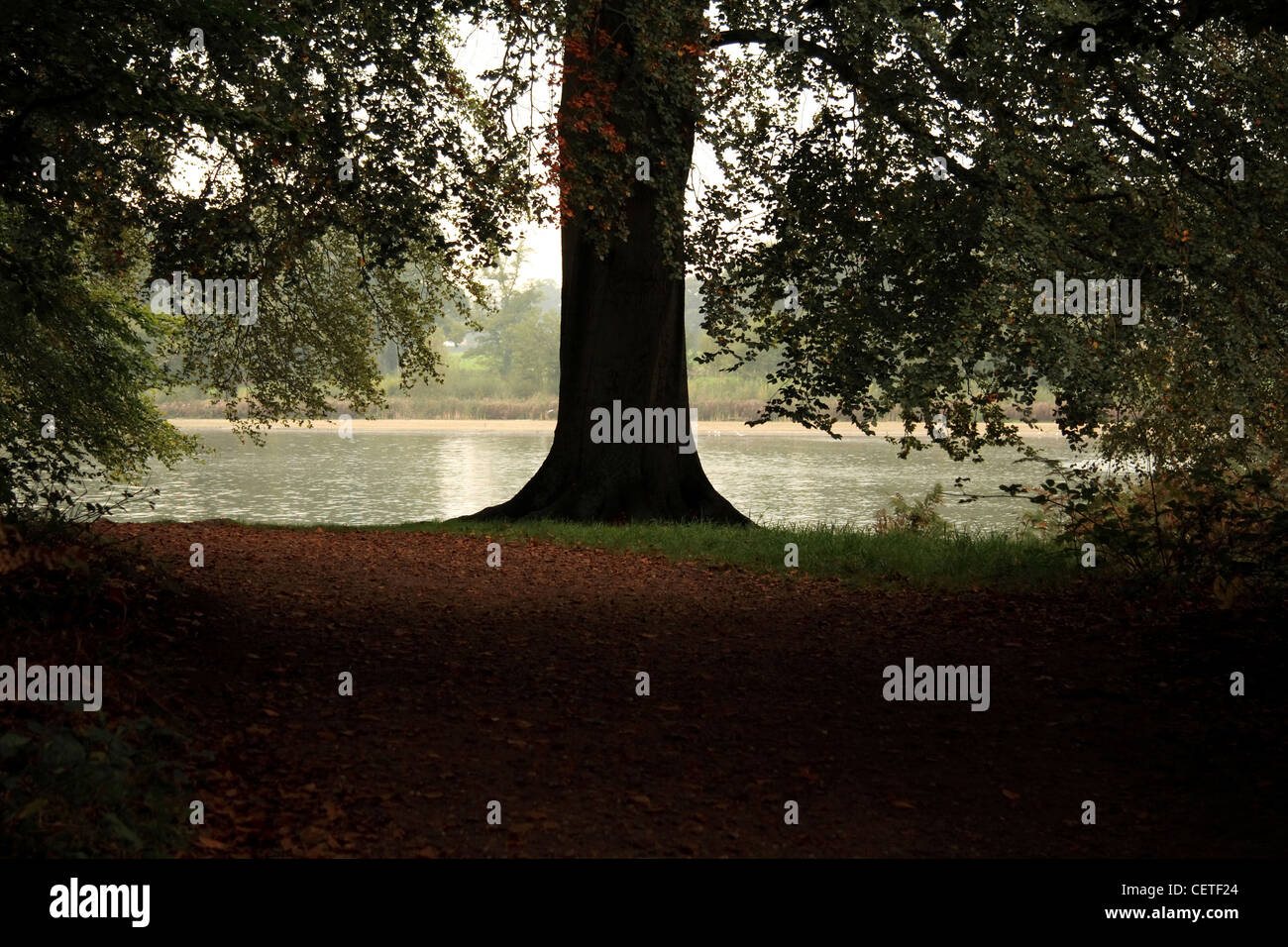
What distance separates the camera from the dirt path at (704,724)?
581 centimetres

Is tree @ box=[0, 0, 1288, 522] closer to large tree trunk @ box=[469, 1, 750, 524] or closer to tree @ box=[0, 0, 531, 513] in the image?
tree @ box=[0, 0, 531, 513]

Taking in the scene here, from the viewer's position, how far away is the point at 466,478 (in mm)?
34188

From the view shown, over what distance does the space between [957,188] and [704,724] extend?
777 centimetres

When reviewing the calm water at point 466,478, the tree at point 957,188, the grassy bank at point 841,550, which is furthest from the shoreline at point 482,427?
the tree at point 957,188

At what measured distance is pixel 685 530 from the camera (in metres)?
16.1

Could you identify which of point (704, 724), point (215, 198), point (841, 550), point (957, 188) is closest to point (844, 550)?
point (841, 550)

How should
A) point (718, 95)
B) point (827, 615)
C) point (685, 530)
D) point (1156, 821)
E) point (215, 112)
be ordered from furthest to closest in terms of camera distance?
point (685, 530) < point (718, 95) < point (827, 615) < point (215, 112) < point (1156, 821)

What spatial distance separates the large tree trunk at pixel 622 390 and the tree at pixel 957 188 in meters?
2.74

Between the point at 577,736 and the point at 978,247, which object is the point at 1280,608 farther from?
the point at 577,736

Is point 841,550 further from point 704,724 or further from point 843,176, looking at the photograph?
point 704,724

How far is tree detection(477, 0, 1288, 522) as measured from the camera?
37.7ft

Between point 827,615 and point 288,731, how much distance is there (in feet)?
17.9

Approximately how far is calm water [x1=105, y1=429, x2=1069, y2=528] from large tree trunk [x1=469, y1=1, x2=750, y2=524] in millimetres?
3682
